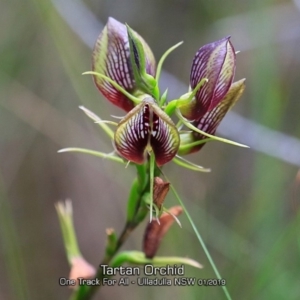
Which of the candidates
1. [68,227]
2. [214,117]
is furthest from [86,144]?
[214,117]

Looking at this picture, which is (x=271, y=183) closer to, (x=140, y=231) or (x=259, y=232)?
(x=259, y=232)

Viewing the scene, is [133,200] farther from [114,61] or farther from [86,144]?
[86,144]

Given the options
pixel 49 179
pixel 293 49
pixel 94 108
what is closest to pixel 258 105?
pixel 94 108

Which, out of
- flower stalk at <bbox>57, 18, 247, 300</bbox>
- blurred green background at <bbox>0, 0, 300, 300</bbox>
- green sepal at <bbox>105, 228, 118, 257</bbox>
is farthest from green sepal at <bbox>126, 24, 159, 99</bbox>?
blurred green background at <bbox>0, 0, 300, 300</bbox>

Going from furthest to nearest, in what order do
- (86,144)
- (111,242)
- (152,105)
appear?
(86,144) < (111,242) < (152,105)

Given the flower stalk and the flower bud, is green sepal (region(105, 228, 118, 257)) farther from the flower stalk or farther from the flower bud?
the flower bud

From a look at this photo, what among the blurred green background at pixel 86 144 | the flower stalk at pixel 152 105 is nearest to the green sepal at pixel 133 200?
the flower stalk at pixel 152 105
